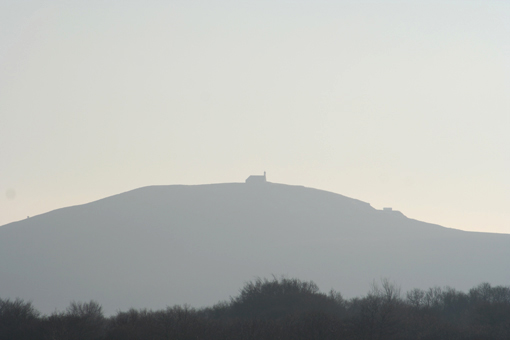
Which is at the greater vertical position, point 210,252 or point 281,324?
point 210,252

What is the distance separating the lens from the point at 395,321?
31688mm

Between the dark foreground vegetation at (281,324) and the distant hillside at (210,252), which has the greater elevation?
the distant hillside at (210,252)

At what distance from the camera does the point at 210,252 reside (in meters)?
161

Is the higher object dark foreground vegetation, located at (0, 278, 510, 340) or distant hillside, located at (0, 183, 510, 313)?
distant hillside, located at (0, 183, 510, 313)

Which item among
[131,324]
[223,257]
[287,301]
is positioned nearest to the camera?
[131,324]

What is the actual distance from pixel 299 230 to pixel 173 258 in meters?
43.1

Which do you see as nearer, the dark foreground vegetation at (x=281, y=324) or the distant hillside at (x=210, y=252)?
the dark foreground vegetation at (x=281, y=324)

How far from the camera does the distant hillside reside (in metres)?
130

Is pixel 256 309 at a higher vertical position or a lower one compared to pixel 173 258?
lower

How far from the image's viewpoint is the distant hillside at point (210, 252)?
130 m

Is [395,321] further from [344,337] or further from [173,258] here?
[173,258]

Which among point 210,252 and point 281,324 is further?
point 210,252

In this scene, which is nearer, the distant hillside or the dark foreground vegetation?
the dark foreground vegetation

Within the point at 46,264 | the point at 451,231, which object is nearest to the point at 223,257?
the point at 46,264
